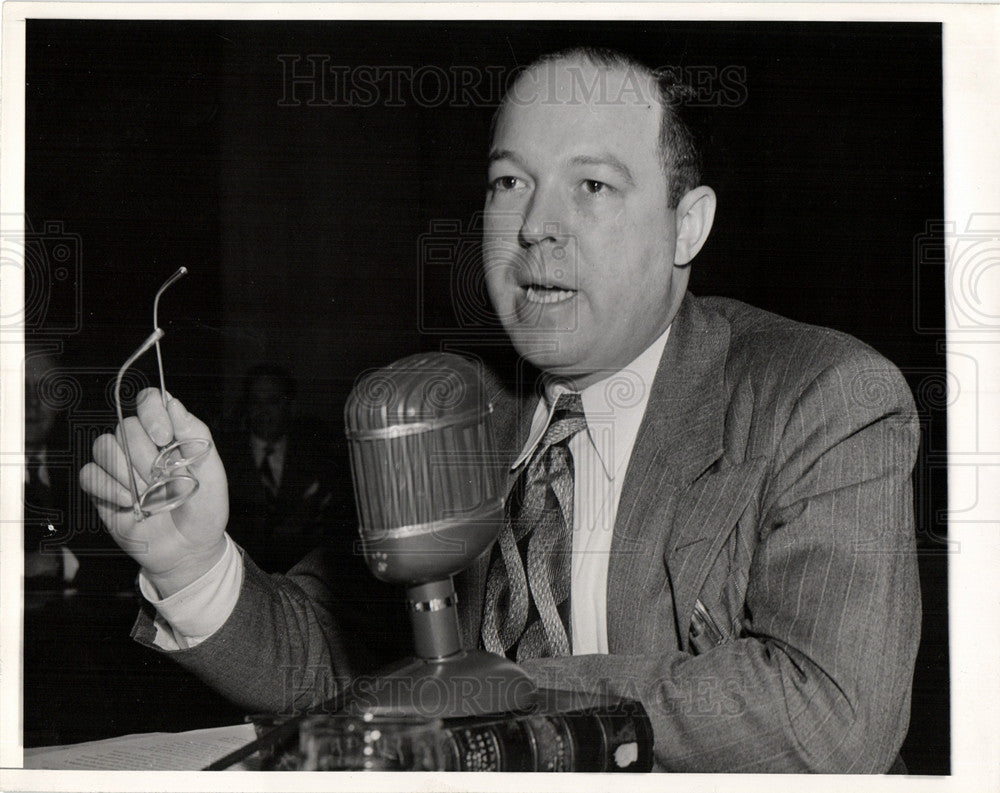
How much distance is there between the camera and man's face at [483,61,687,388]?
1.64 meters

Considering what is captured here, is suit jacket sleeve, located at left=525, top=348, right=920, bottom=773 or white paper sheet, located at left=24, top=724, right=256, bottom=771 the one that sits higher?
suit jacket sleeve, located at left=525, top=348, right=920, bottom=773

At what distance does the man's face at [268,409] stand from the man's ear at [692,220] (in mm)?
880

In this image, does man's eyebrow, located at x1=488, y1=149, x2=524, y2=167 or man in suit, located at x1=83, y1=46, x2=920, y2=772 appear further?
man's eyebrow, located at x1=488, y1=149, x2=524, y2=167

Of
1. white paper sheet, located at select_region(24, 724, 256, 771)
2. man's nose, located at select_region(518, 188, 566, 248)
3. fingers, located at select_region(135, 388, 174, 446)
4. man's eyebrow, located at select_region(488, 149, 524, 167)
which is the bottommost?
white paper sheet, located at select_region(24, 724, 256, 771)

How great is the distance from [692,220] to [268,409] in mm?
965

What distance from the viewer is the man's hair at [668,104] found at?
5.59 ft

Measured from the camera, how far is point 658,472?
1.66m

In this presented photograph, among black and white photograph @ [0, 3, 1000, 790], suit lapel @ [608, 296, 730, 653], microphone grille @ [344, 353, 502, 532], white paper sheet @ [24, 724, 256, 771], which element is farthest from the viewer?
suit lapel @ [608, 296, 730, 653]

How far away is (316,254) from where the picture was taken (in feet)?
7.56

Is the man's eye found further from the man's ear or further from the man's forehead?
the man's ear

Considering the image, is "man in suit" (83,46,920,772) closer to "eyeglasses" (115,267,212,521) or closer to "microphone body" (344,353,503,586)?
"eyeglasses" (115,267,212,521)

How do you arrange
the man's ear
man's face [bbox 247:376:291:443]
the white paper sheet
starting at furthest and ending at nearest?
man's face [bbox 247:376:291:443], the man's ear, the white paper sheet

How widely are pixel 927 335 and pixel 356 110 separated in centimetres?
121

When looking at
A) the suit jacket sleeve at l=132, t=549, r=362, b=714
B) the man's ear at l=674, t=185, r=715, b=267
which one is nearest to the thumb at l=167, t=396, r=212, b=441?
the suit jacket sleeve at l=132, t=549, r=362, b=714
